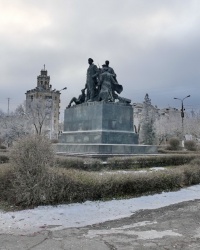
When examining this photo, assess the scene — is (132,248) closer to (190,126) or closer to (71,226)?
(71,226)

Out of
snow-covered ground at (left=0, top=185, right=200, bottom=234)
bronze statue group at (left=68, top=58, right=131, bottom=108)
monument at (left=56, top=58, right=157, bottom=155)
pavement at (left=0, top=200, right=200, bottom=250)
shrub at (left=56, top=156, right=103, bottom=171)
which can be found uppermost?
bronze statue group at (left=68, top=58, right=131, bottom=108)

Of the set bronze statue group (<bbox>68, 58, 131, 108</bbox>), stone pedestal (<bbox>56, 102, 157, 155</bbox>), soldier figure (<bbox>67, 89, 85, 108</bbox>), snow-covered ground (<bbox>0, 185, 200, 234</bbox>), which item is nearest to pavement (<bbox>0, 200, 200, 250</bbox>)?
snow-covered ground (<bbox>0, 185, 200, 234</bbox>)

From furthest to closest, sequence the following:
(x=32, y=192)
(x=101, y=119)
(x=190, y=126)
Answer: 1. (x=190, y=126)
2. (x=101, y=119)
3. (x=32, y=192)

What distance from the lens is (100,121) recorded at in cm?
1684

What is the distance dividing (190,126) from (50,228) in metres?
78.4

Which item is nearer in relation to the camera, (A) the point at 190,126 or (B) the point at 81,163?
(B) the point at 81,163

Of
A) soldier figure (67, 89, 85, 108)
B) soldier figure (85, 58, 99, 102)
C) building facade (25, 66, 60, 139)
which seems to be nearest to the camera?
soldier figure (85, 58, 99, 102)

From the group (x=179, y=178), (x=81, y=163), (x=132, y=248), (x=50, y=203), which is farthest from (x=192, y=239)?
(x=81, y=163)

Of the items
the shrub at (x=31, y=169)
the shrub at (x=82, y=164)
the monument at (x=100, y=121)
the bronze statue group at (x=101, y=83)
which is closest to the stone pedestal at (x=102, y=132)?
the monument at (x=100, y=121)

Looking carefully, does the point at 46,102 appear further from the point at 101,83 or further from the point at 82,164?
the point at 82,164

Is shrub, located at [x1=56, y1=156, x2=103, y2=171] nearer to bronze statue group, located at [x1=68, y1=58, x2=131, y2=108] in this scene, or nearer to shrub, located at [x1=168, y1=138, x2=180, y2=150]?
bronze statue group, located at [x1=68, y1=58, x2=131, y2=108]

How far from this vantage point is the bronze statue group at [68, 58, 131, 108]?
18250 mm

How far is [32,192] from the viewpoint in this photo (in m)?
7.25

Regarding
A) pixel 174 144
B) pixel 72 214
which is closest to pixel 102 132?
pixel 72 214
